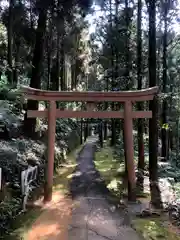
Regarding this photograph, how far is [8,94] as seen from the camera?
12.1 m

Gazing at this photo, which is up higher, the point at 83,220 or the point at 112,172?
the point at 112,172

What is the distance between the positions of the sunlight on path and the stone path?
172mm

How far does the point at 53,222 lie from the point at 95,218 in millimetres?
1036

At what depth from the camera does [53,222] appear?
24.5 ft

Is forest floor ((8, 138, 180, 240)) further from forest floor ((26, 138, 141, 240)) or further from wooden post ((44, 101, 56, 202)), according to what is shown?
wooden post ((44, 101, 56, 202))

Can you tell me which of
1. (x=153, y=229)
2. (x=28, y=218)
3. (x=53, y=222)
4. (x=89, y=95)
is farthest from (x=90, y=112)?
(x=153, y=229)

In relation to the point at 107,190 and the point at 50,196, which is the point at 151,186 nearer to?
the point at 107,190

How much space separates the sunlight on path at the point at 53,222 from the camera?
6573 millimetres

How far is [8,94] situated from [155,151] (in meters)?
5.96

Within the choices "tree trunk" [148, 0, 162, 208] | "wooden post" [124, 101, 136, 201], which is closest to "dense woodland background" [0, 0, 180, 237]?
"tree trunk" [148, 0, 162, 208]

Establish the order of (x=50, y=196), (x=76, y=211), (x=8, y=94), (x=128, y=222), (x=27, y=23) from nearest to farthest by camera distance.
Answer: (x=128, y=222)
(x=76, y=211)
(x=50, y=196)
(x=8, y=94)
(x=27, y=23)

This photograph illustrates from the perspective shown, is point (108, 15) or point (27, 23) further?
point (108, 15)

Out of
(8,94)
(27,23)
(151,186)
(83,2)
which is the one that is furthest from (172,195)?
(27,23)

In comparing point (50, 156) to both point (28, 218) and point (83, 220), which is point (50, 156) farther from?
point (83, 220)
